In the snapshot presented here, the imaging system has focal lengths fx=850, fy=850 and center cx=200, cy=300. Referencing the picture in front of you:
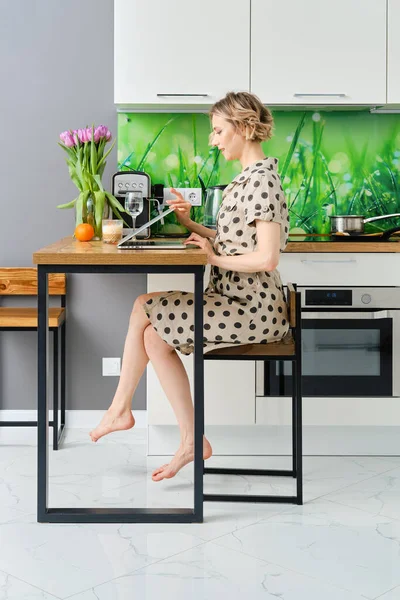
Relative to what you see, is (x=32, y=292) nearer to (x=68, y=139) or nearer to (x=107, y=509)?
(x=68, y=139)

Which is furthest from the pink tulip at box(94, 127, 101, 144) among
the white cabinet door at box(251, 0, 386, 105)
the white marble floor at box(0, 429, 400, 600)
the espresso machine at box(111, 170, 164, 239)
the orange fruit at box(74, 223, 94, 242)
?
the white marble floor at box(0, 429, 400, 600)

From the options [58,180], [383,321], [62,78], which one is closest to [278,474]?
[383,321]

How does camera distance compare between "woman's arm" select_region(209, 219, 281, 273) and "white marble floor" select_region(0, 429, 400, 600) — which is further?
"woman's arm" select_region(209, 219, 281, 273)

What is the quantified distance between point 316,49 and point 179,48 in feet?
1.92

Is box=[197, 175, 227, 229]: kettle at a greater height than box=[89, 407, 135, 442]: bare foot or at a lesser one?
greater

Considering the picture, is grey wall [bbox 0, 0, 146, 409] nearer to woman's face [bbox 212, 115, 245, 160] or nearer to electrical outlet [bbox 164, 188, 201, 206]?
electrical outlet [bbox 164, 188, 201, 206]

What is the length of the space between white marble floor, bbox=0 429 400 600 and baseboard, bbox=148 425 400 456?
0.28 ft

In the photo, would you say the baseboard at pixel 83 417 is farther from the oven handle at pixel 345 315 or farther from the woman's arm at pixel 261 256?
the woman's arm at pixel 261 256

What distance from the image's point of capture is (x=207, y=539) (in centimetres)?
263

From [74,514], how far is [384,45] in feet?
7.61

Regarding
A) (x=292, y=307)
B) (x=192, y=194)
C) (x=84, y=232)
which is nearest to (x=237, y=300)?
(x=292, y=307)

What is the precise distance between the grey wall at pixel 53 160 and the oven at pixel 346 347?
2.85 feet

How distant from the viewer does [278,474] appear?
3275 millimetres

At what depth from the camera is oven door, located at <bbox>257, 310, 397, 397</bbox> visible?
138 inches
